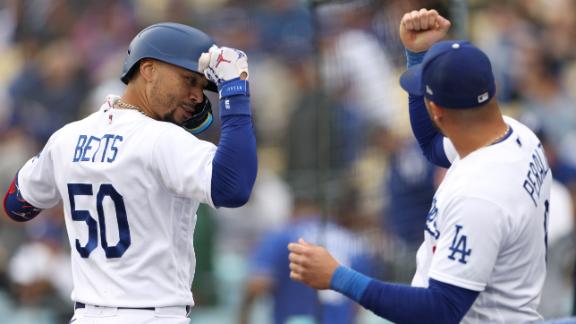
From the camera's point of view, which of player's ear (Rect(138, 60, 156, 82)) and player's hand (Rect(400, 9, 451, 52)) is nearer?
player's ear (Rect(138, 60, 156, 82))

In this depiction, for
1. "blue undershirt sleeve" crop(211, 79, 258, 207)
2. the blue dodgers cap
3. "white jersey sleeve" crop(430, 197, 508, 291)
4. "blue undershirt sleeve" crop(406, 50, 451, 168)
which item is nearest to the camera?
"white jersey sleeve" crop(430, 197, 508, 291)

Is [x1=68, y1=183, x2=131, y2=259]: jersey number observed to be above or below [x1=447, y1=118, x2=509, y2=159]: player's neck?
below

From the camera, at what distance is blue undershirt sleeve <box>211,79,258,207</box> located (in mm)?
3830

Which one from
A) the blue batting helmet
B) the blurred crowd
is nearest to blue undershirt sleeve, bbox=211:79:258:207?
the blue batting helmet

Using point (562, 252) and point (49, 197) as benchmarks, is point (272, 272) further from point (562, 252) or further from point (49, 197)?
point (49, 197)

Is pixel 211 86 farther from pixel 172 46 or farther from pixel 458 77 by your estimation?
pixel 458 77

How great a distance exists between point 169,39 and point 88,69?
25.9 ft

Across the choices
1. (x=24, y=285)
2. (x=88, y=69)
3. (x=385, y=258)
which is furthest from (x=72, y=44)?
(x=385, y=258)

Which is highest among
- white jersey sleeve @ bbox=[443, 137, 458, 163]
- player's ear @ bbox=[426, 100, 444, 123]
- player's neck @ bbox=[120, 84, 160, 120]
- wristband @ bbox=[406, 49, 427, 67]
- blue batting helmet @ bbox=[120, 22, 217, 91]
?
blue batting helmet @ bbox=[120, 22, 217, 91]

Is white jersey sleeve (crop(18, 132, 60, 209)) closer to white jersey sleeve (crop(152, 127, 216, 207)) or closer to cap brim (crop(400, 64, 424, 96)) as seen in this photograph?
white jersey sleeve (crop(152, 127, 216, 207))

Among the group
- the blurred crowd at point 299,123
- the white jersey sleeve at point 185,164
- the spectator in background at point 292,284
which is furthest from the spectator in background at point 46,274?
the white jersey sleeve at point 185,164

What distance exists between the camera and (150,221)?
3941 millimetres

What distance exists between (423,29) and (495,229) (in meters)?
1.11

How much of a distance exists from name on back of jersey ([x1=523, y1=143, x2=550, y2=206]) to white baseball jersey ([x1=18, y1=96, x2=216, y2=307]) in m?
1.05
